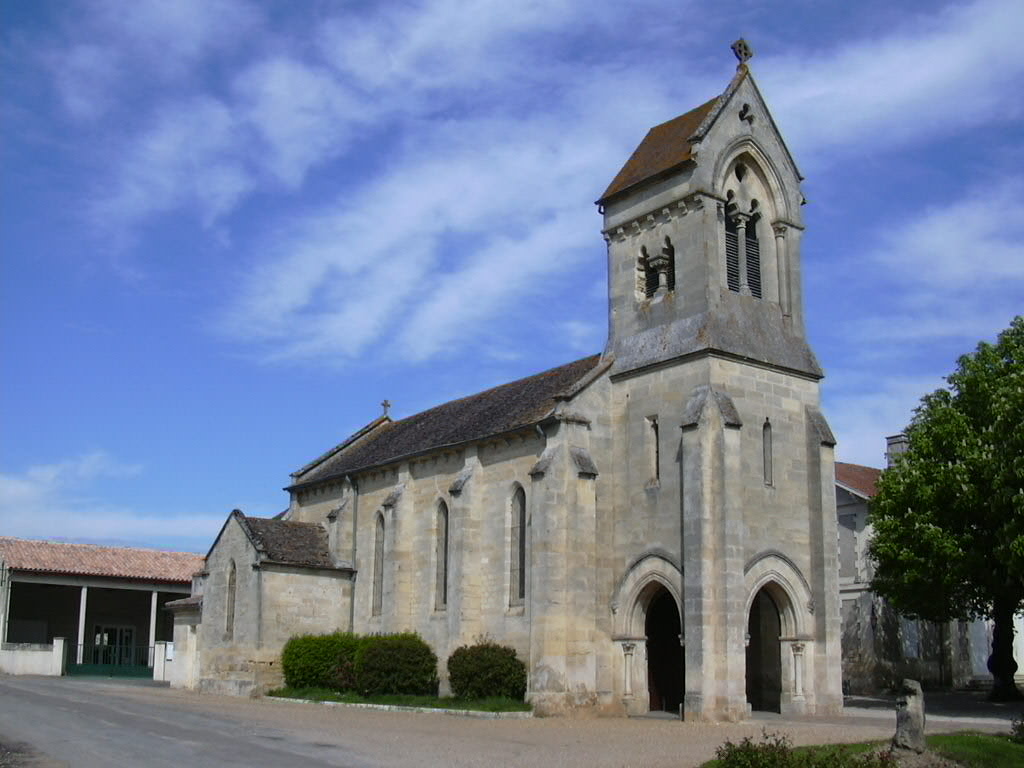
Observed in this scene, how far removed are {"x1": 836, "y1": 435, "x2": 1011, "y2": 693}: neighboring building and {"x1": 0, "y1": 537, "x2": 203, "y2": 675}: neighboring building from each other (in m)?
33.8

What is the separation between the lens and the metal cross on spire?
3275 cm

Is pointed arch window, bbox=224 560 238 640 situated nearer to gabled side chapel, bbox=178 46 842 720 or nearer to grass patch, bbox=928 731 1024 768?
gabled side chapel, bbox=178 46 842 720

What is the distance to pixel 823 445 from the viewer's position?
3041cm

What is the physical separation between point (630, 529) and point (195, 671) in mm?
21469

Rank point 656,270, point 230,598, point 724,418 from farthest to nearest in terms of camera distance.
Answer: point 230,598 < point 656,270 < point 724,418

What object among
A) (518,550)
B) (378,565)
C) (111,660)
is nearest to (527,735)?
(518,550)

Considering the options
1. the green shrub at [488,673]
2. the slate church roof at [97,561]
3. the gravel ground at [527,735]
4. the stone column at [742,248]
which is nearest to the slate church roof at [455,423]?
the stone column at [742,248]

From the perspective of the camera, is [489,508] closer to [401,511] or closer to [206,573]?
[401,511]

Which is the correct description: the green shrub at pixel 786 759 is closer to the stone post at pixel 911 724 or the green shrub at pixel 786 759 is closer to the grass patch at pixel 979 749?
the stone post at pixel 911 724

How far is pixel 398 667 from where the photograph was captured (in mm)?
33500

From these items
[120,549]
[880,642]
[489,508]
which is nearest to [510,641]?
[489,508]

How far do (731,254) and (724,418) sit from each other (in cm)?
589

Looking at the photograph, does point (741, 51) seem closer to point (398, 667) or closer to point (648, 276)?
point (648, 276)

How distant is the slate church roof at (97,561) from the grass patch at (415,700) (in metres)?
21.9
